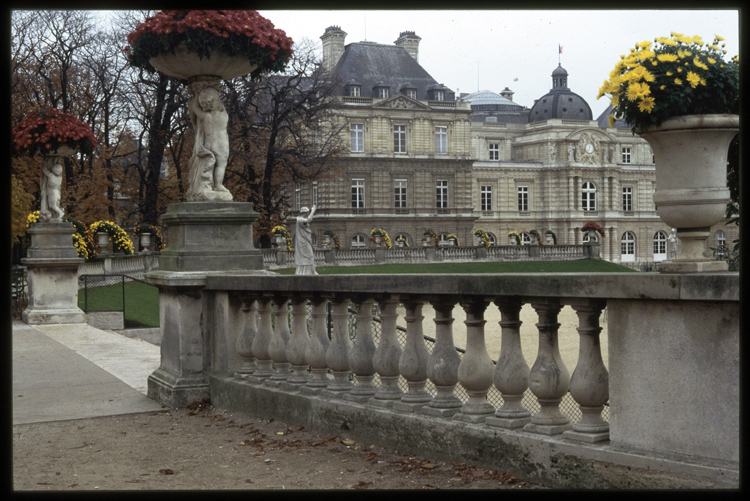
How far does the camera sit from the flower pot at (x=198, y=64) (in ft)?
24.8

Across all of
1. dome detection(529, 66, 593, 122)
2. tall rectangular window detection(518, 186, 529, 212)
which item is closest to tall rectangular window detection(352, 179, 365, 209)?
tall rectangular window detection(518, 186, 529, 212)

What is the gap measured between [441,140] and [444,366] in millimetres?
72481

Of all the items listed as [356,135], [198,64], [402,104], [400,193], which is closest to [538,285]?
[198,64]

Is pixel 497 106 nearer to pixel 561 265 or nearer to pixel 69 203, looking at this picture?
pixel 561 265

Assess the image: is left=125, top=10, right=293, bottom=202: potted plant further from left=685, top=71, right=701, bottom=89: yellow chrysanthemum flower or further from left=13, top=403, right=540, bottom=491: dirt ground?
left=685, top=71, right=701, bottom=89: yellow chrysanthemum flower

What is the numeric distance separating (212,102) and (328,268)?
3587cm

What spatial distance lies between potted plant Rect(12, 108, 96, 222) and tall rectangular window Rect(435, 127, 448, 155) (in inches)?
2344

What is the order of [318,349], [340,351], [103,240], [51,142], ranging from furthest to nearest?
1. [103,240]
2. [51,142]
3. [318,349]
4. [340,351]

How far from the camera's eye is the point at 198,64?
7.67 m

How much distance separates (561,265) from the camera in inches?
2148

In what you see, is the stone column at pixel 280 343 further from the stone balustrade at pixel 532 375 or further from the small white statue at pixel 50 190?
the small white statue at pixel 50 190

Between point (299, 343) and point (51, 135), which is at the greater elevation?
point (51, 135)

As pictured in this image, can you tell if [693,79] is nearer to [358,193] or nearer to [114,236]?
[114,236]

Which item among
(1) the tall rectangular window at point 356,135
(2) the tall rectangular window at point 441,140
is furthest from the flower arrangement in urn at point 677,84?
(2) the tall rectangular window at point 441,140
